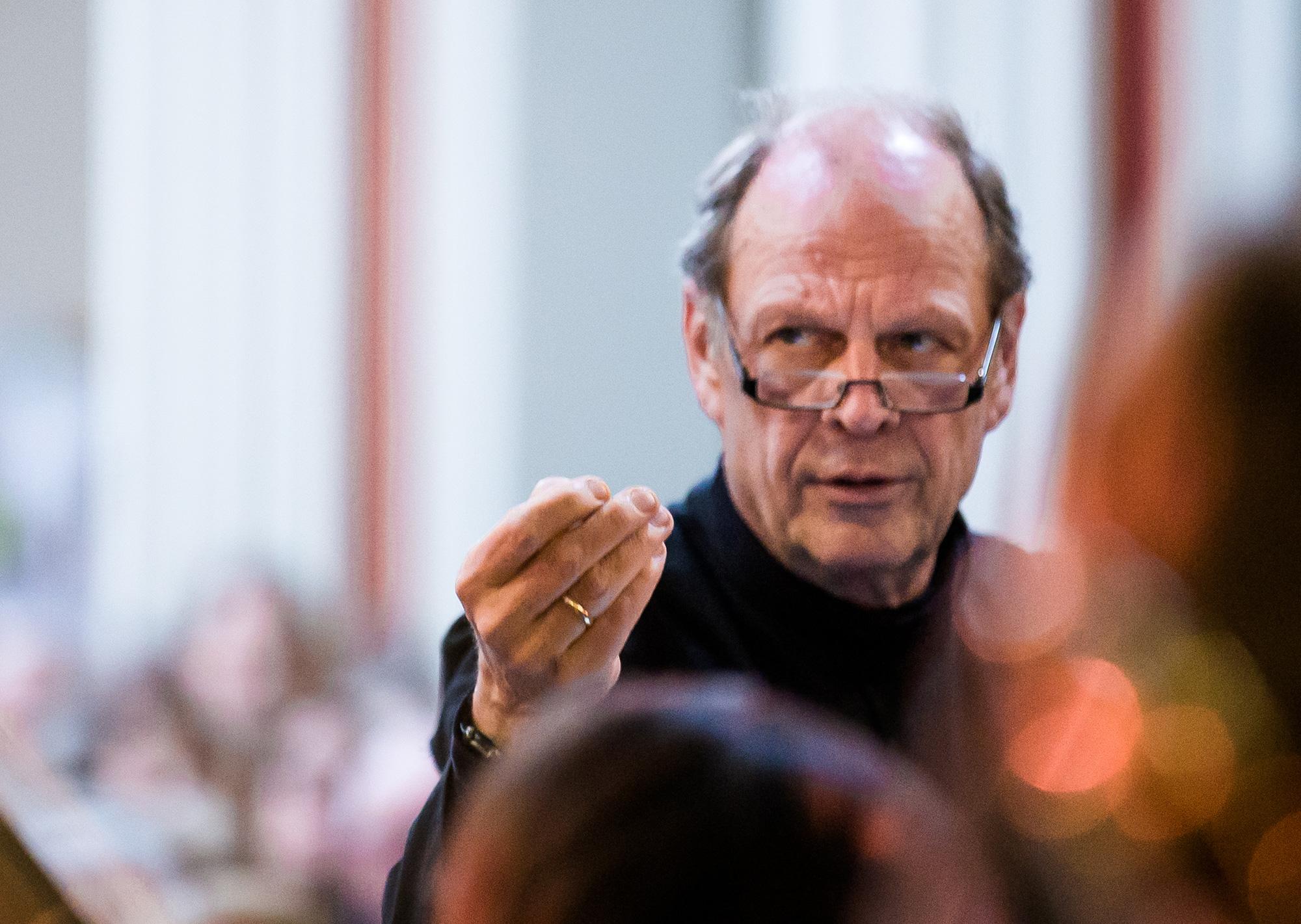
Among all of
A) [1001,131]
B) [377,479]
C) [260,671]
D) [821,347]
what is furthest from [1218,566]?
[377,479]

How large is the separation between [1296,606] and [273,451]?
3094 millimetres

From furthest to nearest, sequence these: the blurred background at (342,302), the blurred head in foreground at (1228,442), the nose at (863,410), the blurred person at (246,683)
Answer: the blurred person at (246,683)
the blurred background at (342,302)
the nose at (863,410)
the blurred head in foreground at (1228,442)

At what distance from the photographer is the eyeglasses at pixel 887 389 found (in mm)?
864

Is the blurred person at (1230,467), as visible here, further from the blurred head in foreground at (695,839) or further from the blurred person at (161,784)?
the blurred person at (161,784)

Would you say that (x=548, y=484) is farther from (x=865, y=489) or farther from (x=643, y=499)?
(x=865, y=489)

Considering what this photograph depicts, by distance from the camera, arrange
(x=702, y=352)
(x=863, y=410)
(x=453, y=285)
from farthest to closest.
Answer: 1. (x=453, y=285)
2. (x=702, y=352)
3. (x=863, y=410)

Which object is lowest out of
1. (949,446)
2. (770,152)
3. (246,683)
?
(246,683)

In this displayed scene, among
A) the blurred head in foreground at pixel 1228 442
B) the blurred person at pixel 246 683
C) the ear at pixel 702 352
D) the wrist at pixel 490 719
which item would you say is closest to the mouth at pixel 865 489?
the ear at pixel 702 352

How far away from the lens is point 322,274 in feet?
10.6

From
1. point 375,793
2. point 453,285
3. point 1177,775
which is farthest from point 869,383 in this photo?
point 453,285

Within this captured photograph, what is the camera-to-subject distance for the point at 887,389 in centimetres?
86

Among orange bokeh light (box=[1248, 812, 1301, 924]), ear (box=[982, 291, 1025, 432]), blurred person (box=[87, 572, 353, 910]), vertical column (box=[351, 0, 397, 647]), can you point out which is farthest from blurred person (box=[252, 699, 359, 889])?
orange bokeh light (box=[1248, 812, 1301, 924])

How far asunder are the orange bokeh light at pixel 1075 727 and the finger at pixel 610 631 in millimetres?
294

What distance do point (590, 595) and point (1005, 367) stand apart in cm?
37
